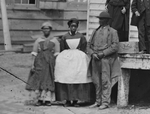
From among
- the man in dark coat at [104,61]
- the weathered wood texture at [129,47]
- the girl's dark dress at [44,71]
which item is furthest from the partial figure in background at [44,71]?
the weathered wood texture at [129,47]

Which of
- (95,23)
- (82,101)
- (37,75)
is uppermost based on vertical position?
(95,23)

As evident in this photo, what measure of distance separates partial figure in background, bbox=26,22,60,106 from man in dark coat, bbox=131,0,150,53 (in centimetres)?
167

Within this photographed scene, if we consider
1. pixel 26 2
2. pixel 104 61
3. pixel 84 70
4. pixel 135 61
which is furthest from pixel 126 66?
pixel 26 2

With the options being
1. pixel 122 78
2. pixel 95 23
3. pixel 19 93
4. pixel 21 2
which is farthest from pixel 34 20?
pixel 122 78

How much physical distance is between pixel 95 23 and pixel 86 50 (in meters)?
3.59

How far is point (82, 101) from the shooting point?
9812 mm

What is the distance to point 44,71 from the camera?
9.24 metres

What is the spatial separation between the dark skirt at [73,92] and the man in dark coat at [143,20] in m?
1.32

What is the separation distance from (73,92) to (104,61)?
2.92 feet

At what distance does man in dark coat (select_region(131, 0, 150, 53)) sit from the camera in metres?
9.31

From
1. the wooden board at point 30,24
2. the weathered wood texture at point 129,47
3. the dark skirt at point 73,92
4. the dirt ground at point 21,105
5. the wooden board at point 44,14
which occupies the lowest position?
the dirt ground at point 21,105

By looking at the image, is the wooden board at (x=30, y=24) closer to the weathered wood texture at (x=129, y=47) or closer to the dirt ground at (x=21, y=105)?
the dirt ground at (x=21, y=105)

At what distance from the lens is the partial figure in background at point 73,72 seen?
9.24m

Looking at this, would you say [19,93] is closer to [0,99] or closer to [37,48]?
Result: [0,99]
